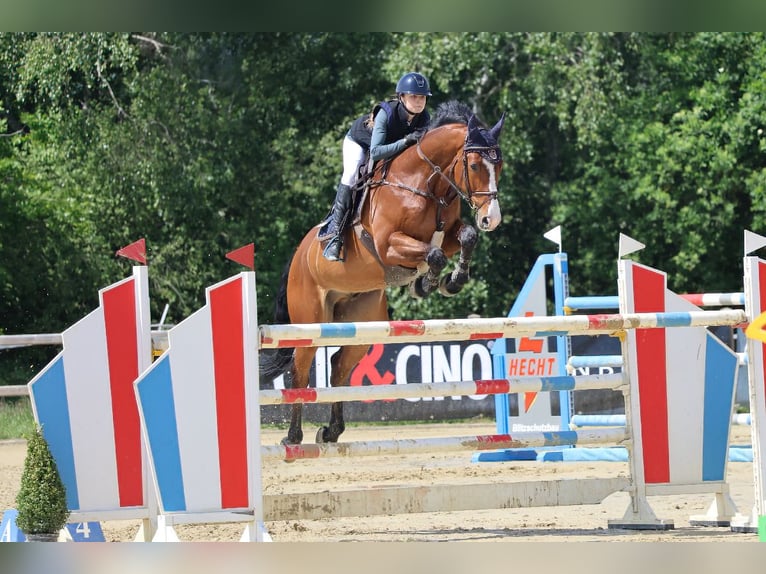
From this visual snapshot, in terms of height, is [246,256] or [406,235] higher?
[406,235]

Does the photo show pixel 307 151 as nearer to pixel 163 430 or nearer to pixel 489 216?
pixel 489 216

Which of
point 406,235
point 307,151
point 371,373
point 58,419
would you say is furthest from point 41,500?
point 307,151

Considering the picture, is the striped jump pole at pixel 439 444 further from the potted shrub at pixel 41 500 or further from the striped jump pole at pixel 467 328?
the potted shrub at pixel 41 500

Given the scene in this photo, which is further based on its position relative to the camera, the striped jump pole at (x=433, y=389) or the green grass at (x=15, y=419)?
the green grass at (x=15, y=419)

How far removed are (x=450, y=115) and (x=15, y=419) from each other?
5836 millimetres

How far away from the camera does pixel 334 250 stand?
16.5 feet

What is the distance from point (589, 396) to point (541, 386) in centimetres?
571

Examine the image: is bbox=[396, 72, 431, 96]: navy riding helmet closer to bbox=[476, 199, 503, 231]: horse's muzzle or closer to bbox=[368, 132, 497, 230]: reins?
bbox=[368, 132, 497, 230]: reins

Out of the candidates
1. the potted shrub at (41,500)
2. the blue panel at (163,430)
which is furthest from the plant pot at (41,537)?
the blue panel at (163,430)

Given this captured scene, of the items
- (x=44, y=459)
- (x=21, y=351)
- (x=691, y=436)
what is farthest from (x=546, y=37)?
(x=44, y=459)

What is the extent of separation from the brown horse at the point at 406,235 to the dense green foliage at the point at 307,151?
7.51 m

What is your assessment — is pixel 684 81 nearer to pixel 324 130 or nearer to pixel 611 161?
pixel 611 161

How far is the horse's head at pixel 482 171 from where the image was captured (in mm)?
4629

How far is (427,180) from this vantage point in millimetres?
4938
